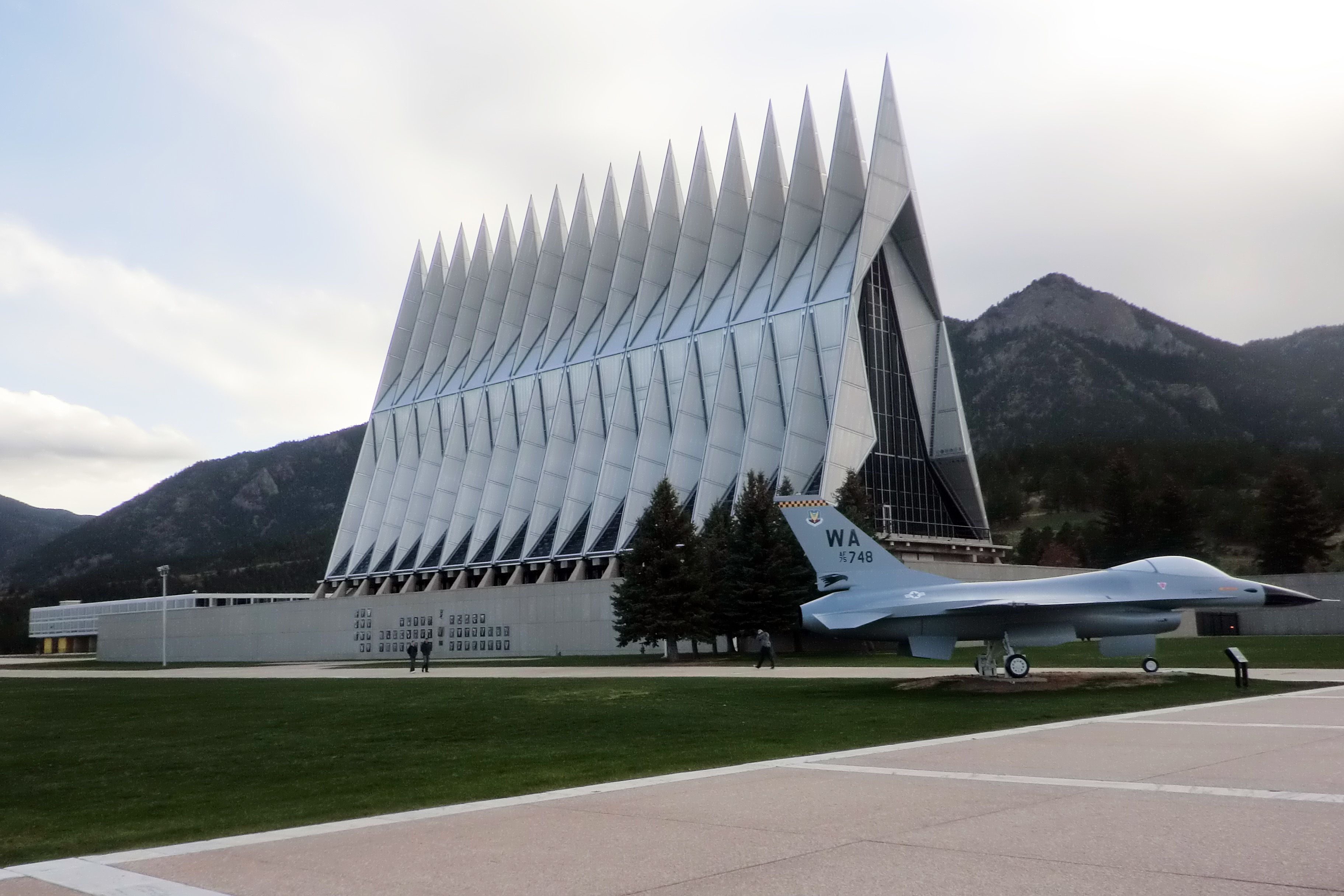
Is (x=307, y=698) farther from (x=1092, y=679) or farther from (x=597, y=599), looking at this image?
(x=597, y=599)

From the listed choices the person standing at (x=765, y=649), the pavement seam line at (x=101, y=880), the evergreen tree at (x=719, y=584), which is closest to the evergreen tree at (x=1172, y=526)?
the evergreen tree at (x=719, y=584)

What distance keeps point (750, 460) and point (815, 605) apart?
3134cm

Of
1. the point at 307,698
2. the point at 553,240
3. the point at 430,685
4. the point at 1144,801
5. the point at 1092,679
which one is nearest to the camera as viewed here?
the point at 1144,801

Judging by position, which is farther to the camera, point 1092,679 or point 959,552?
point 959,552

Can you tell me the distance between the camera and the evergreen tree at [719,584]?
1693 inches

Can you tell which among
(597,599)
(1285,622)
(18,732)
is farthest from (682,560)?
(1285,622)

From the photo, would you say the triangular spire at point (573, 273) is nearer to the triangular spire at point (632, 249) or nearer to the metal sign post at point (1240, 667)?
the triangular spire at point (632, 249)

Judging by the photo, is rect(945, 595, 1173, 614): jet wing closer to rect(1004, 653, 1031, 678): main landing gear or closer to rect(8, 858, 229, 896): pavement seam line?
rect(1004, 653, 1031, 678): main landing gear

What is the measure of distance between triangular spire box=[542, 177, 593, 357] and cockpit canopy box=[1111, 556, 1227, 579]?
52.9 metres

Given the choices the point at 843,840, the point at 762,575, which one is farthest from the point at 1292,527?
the point at 843,840

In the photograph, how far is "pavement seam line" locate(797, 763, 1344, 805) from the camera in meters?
8.64

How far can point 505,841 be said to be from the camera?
7941mm

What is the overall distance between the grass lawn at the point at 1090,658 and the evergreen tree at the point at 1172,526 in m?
20.1

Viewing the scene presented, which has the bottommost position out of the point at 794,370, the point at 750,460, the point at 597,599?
the point at 597,599
